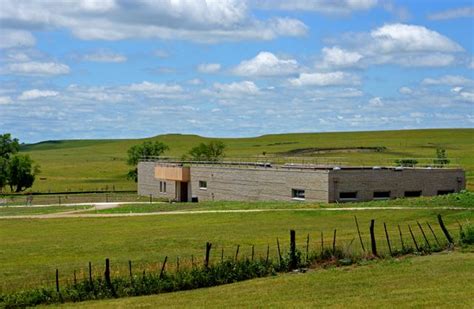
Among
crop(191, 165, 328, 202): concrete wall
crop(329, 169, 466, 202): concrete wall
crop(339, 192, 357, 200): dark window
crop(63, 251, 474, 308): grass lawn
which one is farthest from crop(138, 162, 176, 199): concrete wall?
crop(63, 251, 474, 308): grass lawn

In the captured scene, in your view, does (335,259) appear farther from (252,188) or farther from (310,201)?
(252,188)

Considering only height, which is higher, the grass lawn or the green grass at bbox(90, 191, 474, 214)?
the green grass at bbox(90, 191, 474, 214)

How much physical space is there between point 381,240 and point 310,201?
111ft

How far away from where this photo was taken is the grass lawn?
2281 centimetres

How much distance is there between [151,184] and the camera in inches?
4321

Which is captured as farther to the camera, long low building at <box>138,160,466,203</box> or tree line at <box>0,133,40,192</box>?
tree line at <box>0,133,40,192</box>

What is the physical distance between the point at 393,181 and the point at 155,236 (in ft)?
101

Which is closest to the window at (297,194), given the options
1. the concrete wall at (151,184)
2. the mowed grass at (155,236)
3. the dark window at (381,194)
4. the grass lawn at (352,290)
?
the dark window at (381,194)

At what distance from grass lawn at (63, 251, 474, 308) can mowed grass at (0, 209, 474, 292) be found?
421 cm

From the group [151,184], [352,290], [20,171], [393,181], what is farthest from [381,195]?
[20,171]

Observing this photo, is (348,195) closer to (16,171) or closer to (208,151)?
(208,151)

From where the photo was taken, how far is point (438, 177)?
Answer: 7431cm

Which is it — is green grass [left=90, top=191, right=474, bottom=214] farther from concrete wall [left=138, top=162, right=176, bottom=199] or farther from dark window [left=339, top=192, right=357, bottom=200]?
concrete wall [left=138, top=162, right=176, bottom=199]

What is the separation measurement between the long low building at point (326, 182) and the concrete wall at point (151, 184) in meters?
12.2
